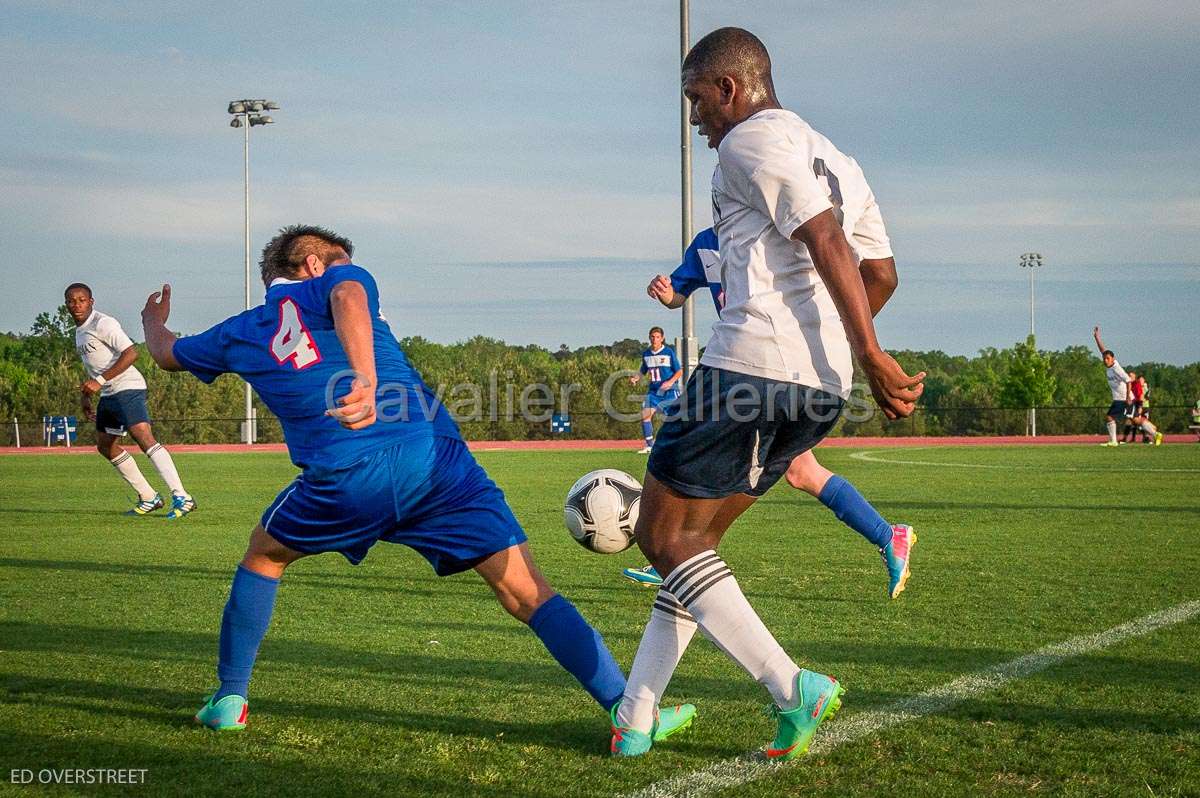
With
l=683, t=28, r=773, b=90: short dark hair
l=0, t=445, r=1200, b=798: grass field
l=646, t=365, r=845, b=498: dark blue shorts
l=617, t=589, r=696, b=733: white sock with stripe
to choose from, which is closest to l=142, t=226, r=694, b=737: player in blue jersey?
l=617, t=589, r=696, b=733: white sock with stripe

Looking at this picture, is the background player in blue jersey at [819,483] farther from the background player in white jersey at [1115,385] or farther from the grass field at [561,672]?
the background player in white jersey at [1115,385]

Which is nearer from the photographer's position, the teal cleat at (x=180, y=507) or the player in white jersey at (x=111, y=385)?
the player in white jersey at (x=111, y=385)

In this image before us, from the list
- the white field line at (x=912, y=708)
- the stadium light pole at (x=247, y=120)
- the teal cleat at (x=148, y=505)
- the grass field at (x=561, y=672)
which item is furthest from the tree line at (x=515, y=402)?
the white field line at (x=912, y=708)

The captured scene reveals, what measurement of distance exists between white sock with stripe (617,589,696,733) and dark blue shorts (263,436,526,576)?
0.54m

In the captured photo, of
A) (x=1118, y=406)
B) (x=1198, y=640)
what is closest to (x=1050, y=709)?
(x=1198, y=640)

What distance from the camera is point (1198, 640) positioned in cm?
521

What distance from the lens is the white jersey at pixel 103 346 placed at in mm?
12141

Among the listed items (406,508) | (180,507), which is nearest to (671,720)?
(406,508)

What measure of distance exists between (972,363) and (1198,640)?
374 ft

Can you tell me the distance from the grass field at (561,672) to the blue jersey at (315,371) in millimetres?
973

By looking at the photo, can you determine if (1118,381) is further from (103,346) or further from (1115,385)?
(103,346)

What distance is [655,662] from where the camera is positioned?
367 cm

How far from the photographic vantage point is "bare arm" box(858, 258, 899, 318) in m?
3.62

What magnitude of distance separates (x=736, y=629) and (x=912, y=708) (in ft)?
3.60
